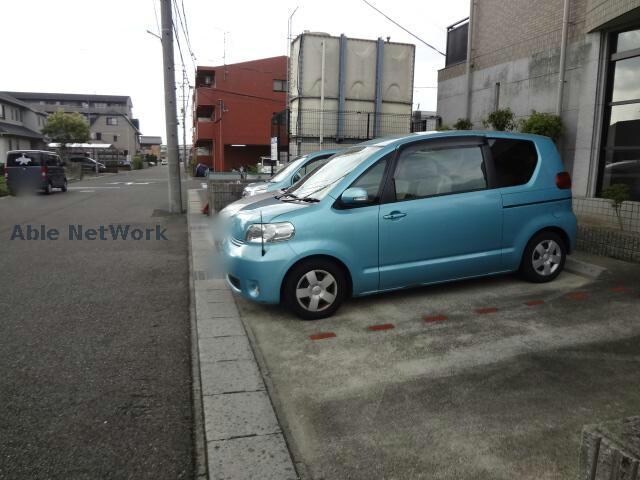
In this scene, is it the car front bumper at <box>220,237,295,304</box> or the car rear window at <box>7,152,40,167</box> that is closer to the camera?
the car front bumper at <box>220,237,295,304</box>

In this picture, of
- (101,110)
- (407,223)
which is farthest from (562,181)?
(101,110)

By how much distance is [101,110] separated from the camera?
84375 millimetres

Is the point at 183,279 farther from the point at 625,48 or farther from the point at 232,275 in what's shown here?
the point at 625,48

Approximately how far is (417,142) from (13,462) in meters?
4.20

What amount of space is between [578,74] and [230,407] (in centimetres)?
802

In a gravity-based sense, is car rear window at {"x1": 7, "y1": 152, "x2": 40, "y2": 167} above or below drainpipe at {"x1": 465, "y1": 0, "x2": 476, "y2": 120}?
below

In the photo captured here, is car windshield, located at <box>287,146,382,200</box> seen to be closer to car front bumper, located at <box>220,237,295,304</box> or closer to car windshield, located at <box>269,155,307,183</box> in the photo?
car front bumper, located at <box>220,237,295,304</box>

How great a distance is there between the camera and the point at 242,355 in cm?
399

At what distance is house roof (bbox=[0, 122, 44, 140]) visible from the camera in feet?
134

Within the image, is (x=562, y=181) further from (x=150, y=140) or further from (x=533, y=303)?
(x=150, y=140)

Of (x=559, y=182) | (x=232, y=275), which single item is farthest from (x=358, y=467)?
(x=559, y=182)

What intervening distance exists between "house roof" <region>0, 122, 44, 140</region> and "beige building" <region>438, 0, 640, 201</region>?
40.5m

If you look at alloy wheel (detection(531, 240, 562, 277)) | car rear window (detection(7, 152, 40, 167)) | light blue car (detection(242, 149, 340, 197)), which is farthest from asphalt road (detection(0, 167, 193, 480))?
car rear window (detection(7, 152, 40, 167))

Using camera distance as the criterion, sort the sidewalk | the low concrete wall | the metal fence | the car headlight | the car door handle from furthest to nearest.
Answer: the metal fence < the car door handle < the car headlight < the sidewalk < the low concrete wall
